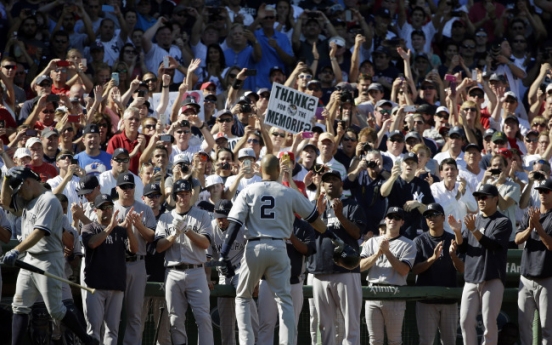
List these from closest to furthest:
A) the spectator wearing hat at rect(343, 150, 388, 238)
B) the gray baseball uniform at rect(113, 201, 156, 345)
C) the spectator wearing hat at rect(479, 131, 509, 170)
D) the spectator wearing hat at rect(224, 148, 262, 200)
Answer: the gray baseball uniform at rect(113, 201, 156, 345) → the spectator wearing hat at rect(224, 148, 262, 200) → the spectator wearing hat at rect(343, 150, 388, 238) → the spectator wearing hat at rect(479, 131, 509, 170)

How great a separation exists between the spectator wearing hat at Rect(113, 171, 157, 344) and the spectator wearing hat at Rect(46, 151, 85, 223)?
0.89 m

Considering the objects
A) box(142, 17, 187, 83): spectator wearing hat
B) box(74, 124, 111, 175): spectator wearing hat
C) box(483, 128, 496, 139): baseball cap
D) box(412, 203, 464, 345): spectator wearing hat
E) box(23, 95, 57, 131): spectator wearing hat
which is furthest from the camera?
box(142, 17, 187, 83): spectator wearing hat

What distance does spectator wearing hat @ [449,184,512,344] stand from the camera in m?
12.4

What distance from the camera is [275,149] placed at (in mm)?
15469

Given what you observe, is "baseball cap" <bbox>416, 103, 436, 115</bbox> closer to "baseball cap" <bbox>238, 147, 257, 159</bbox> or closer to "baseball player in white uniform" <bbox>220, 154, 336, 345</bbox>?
"baseball cap" <bbox>238, 147, 257, 159</bbox>

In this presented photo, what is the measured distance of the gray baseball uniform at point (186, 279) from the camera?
39.8 feet

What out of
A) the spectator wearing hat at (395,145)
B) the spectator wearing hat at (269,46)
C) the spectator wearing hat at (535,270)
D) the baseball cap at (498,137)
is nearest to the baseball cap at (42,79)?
the spectator wearing hat at (269,46)

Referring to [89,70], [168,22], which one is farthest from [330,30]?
[89,70]

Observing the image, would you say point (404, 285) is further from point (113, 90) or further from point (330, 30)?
point (330, 30)

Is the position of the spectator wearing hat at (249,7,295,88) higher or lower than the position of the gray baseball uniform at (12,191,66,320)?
higher

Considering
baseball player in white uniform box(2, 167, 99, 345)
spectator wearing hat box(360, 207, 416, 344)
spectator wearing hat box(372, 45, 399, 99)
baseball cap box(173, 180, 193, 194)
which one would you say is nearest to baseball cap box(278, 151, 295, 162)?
spectator wearing hat box(360, 207, 416, 344)

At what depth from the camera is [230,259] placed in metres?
12.7

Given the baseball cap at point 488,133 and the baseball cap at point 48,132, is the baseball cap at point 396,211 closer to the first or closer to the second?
the baseball cap at point 488,133

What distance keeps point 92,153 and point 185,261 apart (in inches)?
110
